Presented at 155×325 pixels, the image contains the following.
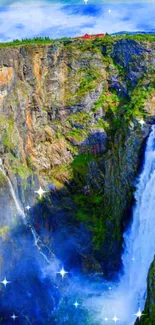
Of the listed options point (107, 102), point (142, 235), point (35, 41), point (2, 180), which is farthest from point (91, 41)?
point (142, 235)

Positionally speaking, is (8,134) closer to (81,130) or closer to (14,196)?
(14,196)

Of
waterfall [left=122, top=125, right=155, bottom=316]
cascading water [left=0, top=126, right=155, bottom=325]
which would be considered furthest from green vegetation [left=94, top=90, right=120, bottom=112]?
waterfall [left=122, top=125, right=155, bottom=316]

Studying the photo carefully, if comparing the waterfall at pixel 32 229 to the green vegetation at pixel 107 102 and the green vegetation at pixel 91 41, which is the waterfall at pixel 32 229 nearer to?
the green vegetation at pixel 107 102

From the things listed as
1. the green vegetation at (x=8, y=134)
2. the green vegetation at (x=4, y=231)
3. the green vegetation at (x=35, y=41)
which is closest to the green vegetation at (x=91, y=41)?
the green vegetation at (x=35, y=41)

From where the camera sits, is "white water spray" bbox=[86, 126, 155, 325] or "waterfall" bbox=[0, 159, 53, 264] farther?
"waterfall" bbox=[0, 159, 53, 264]

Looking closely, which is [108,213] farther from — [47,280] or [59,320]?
[59,320]

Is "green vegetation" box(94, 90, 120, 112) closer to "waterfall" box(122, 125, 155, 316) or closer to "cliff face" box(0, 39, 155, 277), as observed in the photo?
"cliff face" box(0, 39, 155, 277)

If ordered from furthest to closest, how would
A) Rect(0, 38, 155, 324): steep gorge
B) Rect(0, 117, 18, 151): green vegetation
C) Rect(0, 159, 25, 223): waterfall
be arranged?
1. Rect(0, 117, 18, 151): green vegetation
2. Rect(0, 38, 155, 324): steep gorge
3. Rect(0, 159, 25, 223): waterfall
